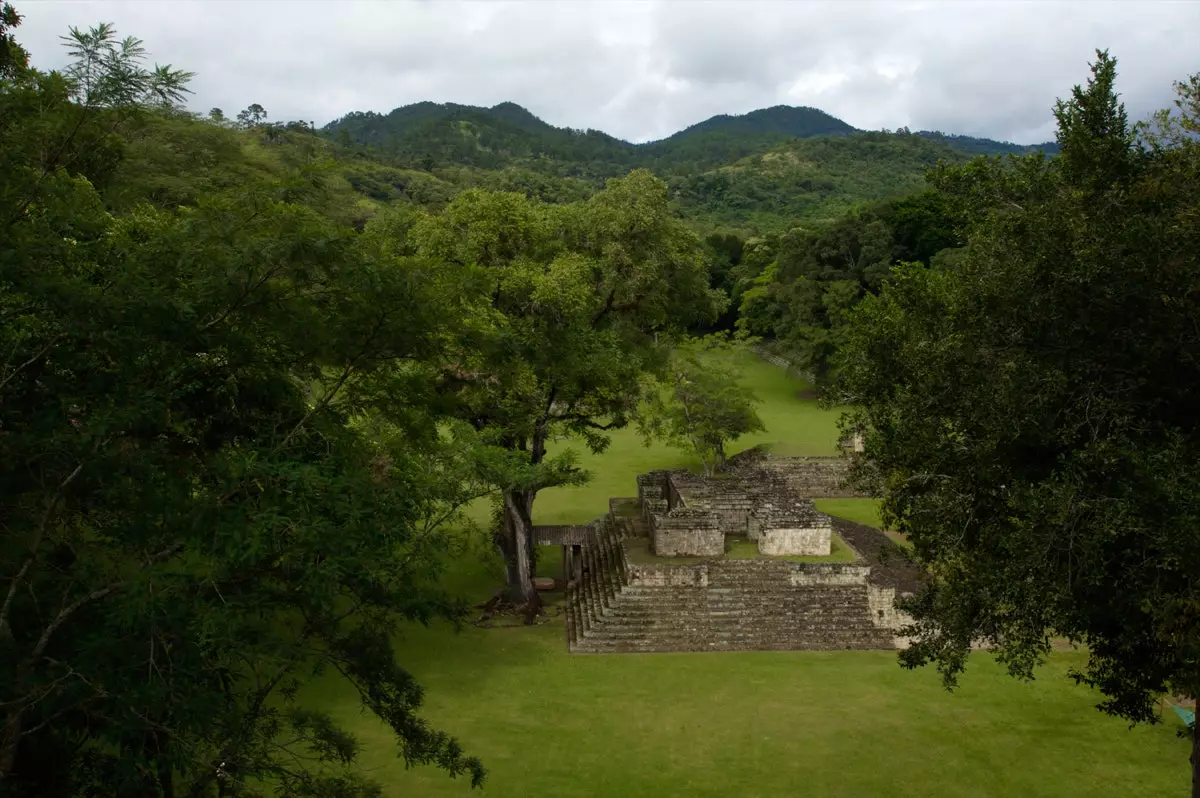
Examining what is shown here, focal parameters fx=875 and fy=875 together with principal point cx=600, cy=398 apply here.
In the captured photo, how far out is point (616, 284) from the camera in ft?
56.2

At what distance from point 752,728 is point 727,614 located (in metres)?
3.29

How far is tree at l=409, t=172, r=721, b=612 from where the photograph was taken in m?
15.0

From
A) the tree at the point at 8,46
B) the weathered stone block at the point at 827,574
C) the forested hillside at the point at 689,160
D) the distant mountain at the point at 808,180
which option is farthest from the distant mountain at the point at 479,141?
the tree at the point at 8,46

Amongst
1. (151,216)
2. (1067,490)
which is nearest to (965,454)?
(1067,490)

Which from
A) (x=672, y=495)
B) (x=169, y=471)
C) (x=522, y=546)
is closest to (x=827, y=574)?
(x=672, y=495)

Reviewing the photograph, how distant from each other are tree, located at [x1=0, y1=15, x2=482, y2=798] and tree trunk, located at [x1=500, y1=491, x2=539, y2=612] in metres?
9.70

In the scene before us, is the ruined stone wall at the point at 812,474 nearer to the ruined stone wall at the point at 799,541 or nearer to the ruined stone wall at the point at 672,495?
the ruined stone wall at the point at 672,495

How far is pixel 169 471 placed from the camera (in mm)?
5844

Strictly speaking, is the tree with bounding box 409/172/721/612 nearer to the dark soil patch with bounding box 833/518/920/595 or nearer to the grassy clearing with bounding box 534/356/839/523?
the grassy clearing with bounding box 534/356/839/523

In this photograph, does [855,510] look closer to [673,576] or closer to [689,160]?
[673,576]

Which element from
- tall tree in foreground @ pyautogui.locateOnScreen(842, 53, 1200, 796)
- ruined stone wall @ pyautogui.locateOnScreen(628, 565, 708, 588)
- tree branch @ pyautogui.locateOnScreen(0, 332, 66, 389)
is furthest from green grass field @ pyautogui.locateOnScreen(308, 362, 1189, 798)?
tree branch @ pyautogui.locateOnScreen(0, 332, 66, 389)

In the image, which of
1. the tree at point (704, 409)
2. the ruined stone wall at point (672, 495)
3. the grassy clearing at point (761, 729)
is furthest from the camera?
the tree at point (704, 409)

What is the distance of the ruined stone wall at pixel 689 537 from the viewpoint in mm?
16328

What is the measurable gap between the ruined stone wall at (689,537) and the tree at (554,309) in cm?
220
